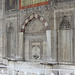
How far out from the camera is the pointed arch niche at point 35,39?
1085 cm

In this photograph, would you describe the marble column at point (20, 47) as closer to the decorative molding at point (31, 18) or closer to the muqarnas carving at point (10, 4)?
the decorative molding at point (31, 18)

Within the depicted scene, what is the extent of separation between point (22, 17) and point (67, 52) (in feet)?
14.3

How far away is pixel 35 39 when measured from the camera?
37.9 ft

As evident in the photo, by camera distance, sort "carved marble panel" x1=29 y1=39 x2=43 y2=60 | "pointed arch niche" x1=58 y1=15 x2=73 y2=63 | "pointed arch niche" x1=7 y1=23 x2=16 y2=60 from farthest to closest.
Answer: "pointed arch niche" x1=7 y1=23 x2=16 y2=60, "carved marble panel" x1=29 y1=39 x2=43 y2=60, "pointed arch niche" x1=58 y1=15 x2=73 y2=63

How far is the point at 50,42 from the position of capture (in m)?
10.5

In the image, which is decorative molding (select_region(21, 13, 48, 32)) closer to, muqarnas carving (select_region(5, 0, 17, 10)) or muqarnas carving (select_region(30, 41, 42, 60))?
muqarnas carving (select_region(30, 41, 42, 60))

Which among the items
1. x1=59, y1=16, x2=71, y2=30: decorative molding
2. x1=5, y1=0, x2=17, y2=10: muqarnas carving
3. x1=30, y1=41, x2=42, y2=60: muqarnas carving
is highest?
x1=5, y1=0, x2=17, y2=10: muqarnas carving

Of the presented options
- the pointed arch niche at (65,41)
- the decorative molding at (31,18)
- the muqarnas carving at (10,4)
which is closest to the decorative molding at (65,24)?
the pointed arch niche at (65,41)

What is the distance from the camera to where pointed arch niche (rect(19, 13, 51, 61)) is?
1085 cm

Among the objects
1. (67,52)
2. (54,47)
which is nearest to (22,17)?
(54,47)

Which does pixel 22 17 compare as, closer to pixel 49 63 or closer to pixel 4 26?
pixel 4 26

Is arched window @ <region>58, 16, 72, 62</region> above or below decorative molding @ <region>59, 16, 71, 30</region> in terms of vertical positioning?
below

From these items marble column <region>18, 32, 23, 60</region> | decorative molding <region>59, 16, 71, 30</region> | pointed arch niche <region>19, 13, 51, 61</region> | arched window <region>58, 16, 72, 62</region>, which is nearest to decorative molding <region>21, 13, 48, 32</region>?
pointed arch niche <region>19, 13, 51, 61</region>

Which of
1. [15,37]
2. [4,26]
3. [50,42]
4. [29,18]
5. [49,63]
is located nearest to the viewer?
[49,63]
